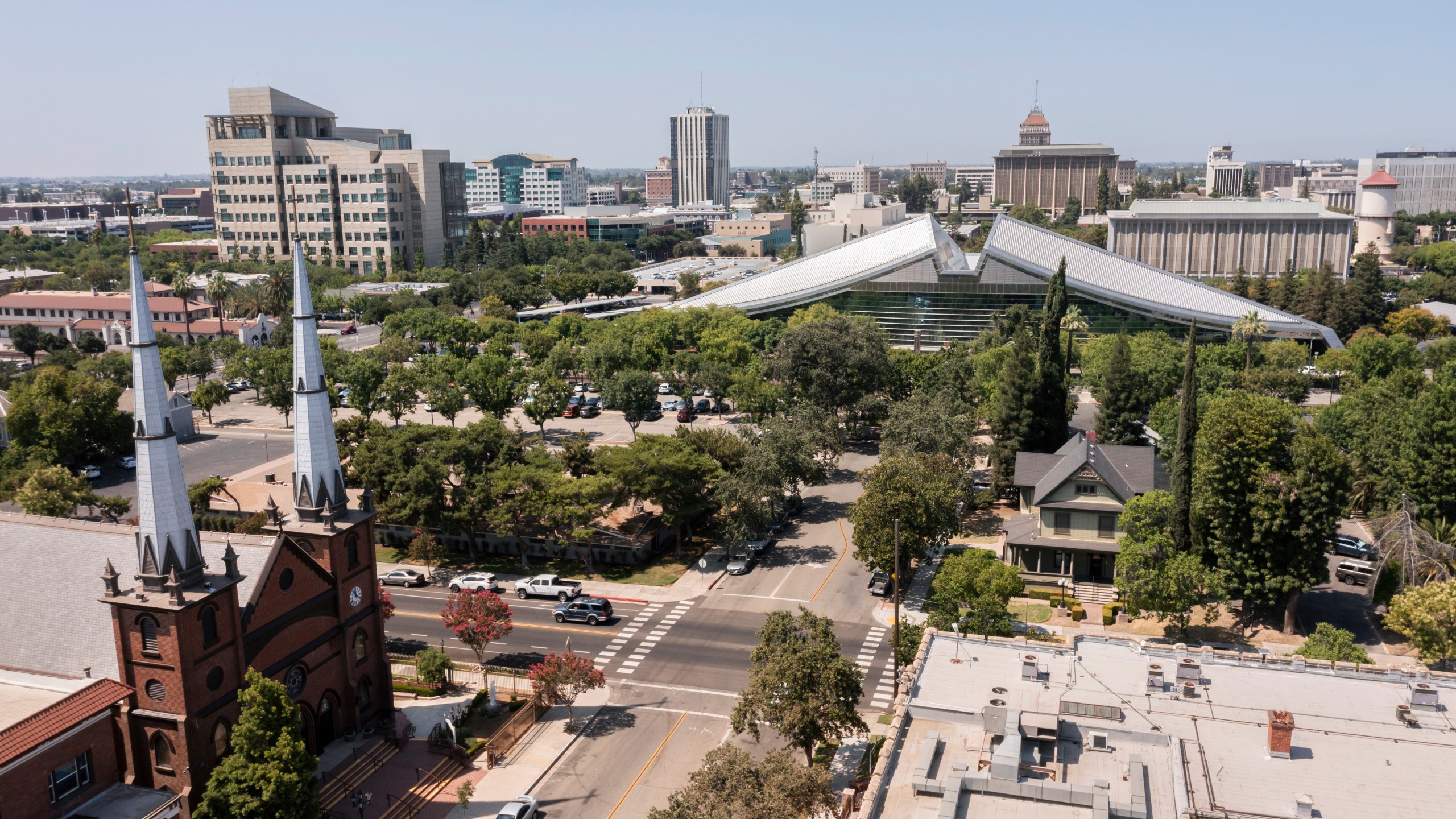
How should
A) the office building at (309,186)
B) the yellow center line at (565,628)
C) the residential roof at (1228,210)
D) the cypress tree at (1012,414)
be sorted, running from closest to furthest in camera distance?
the yellow center line at (565,628) < the cypress tree at (1012,414) < the office building at (309,186) < the residential roof at (1228,210)

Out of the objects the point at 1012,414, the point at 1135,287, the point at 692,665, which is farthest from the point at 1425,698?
the point at 1135,287

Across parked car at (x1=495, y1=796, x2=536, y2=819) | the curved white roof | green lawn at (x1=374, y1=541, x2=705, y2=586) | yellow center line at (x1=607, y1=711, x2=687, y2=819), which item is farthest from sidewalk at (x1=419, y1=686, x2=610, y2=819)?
the curved white roof

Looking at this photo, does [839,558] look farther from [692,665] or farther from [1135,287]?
[1135,287]

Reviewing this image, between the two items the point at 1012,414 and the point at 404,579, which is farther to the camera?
the point at 1012,414

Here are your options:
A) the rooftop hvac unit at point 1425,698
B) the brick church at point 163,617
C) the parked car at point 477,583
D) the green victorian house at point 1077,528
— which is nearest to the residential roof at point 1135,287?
the green victorian house at point 1077,528

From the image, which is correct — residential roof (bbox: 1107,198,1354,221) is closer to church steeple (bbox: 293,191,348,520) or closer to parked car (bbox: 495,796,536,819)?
church steeple (bbox: 293,191,348,520)

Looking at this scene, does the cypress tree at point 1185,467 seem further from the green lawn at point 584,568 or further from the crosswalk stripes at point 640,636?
the green lawn at point 584,568

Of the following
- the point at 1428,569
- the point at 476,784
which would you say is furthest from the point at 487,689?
the point at 1428,569
